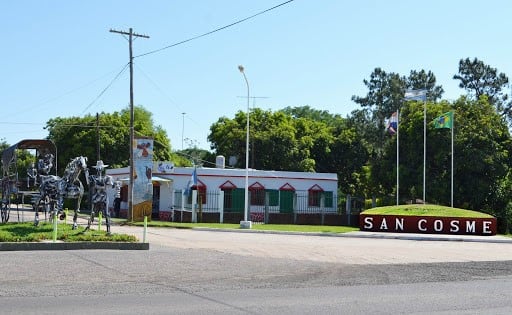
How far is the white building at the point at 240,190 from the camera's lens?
4319 centimetres

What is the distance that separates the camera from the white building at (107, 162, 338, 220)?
142ft

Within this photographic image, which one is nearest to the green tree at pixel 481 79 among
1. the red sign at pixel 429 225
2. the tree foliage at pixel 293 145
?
the tree foliage at pixel 293 145

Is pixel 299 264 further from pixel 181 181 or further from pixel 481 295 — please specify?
pixel 181 181

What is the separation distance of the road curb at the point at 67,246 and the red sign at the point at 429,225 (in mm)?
17465

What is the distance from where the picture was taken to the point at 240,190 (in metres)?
44.7

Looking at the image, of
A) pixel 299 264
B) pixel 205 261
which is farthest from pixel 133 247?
pixel 299 264

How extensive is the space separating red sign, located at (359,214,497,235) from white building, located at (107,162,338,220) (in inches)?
364

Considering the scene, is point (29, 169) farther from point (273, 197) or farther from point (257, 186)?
point (273, 197)

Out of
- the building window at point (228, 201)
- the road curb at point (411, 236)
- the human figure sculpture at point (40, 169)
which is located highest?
the human figure sculpture at point (40, 169)

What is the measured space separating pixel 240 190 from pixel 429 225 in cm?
1491

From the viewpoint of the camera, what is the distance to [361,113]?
7088cm

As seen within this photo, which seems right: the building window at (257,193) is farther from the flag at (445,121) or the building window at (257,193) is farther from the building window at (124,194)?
the flag at (445,121)

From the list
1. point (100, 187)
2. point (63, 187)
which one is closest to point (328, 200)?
point (100, 187)

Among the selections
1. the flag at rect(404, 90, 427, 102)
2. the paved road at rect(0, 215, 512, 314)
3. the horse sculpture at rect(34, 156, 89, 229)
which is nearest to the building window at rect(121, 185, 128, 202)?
the flag at rect(404, 90, 427, 102)
